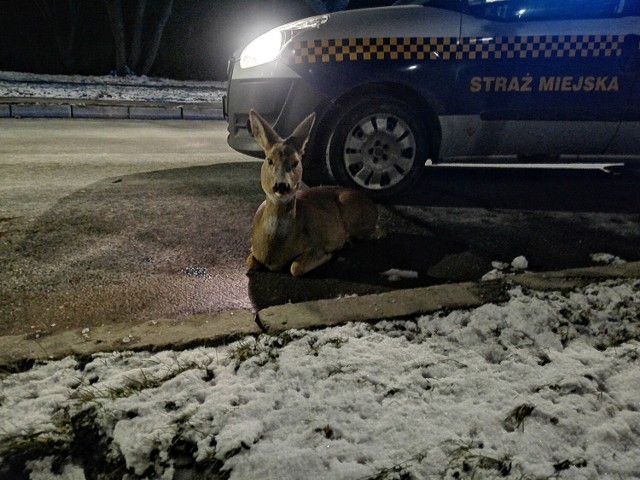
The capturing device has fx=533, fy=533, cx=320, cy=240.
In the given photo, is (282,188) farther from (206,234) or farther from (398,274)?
(206,234)

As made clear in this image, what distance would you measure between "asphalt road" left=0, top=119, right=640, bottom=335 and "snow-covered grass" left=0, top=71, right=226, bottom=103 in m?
6.52

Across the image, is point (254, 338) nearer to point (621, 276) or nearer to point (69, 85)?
point (621, 276)

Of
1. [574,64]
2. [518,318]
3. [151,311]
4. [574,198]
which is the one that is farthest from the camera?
[574,198]

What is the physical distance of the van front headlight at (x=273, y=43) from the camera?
409cm

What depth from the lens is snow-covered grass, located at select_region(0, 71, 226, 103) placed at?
39.1 feet

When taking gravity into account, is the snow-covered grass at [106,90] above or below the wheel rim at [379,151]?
above


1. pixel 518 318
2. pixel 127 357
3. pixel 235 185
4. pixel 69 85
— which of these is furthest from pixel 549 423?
pixel 69 85

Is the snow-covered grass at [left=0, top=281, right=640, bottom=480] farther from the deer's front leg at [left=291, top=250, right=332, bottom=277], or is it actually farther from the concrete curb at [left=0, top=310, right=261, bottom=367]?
the deer's front leg at [left=291, top=250, right=332, bottom=277]

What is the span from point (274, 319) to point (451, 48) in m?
2.75

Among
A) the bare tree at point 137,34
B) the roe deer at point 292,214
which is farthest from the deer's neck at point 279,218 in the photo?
the bare tree at point 137,34

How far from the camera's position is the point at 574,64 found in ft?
13.4

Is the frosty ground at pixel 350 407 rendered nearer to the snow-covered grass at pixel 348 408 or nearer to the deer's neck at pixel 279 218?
the snow-covered grass at pixel 348 408

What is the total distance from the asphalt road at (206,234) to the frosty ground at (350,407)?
1.88 ft

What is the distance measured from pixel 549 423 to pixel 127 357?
1.46 meters
